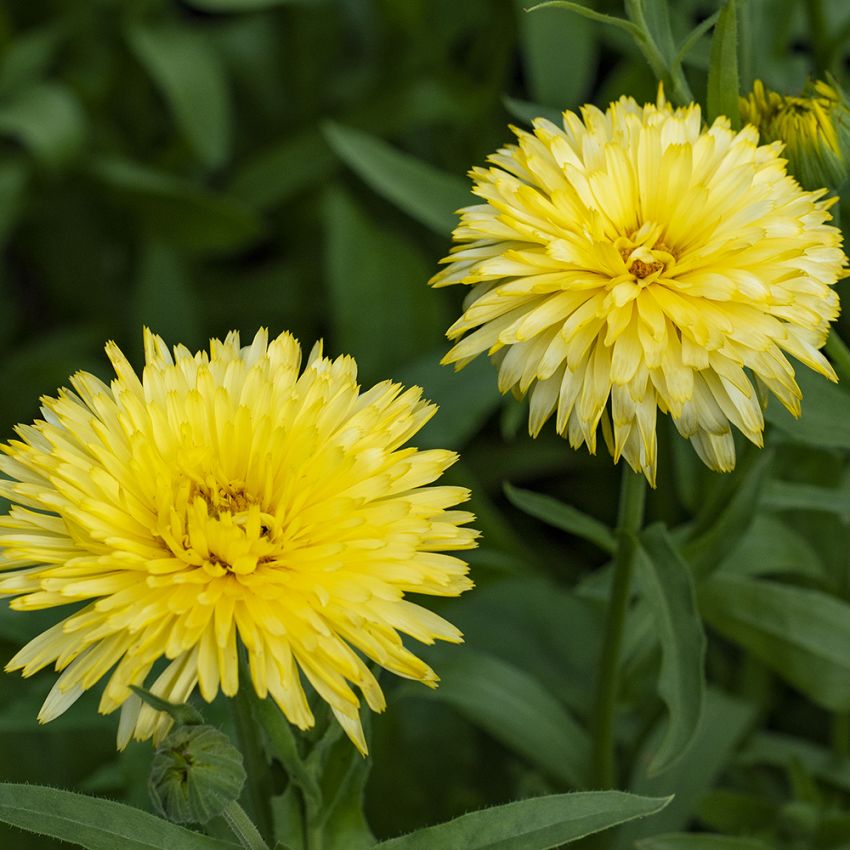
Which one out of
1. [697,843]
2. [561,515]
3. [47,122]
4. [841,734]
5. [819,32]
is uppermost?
[47,122]

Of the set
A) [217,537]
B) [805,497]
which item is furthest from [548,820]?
[805,497]

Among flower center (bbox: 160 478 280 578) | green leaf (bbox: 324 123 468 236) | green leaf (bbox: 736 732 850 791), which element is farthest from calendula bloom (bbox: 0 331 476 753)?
green leaf (bbox: 736 732 850 791)

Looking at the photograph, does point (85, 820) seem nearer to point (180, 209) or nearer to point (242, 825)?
point (242, 825)

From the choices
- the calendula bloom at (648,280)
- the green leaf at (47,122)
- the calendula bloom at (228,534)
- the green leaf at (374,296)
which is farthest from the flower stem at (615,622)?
the green leaf at (47,122)

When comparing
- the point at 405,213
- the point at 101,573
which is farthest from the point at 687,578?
the point at 405,213

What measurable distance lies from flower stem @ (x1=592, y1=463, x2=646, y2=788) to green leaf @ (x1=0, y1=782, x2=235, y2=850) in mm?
487

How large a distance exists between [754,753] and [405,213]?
3.85 ft

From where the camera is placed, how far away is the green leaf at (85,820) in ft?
2.89

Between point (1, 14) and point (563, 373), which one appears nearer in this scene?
point (563, 373)

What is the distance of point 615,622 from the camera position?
4.02 feet

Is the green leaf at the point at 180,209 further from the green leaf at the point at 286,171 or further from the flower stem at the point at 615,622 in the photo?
the flower stem at the point at 615,622

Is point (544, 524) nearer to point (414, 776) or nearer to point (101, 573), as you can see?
point (414, 776)

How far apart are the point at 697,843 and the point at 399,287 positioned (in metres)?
1.07

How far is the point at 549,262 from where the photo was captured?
0.96m
